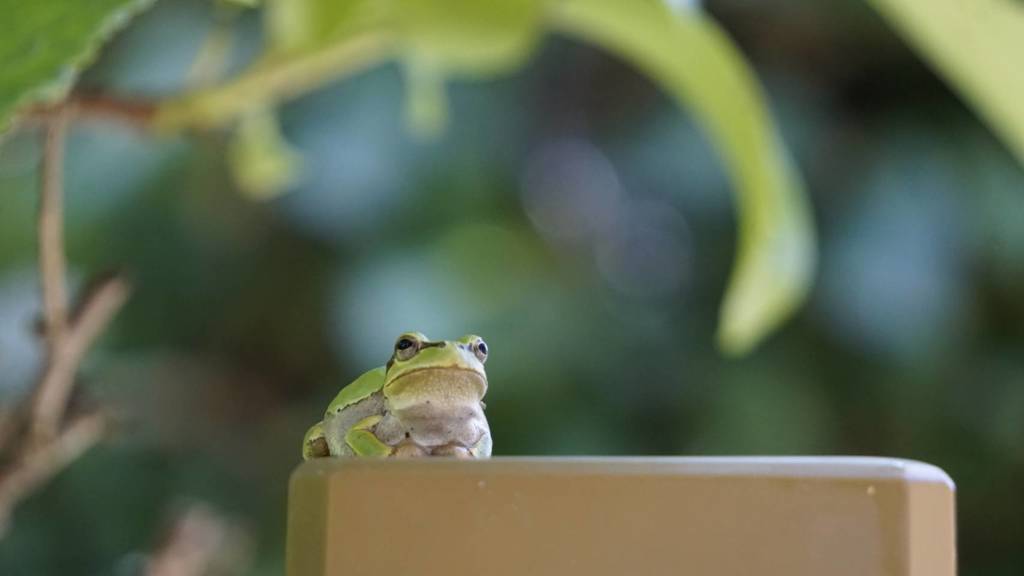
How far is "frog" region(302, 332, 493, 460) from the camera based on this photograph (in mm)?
284

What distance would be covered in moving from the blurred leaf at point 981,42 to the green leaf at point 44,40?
9.8 inches

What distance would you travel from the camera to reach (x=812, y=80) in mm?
1195

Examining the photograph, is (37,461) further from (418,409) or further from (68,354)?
(418,409)

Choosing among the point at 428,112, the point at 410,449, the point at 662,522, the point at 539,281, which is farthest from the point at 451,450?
the point at 539,281

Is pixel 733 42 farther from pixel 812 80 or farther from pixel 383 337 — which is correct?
pixel 383 337

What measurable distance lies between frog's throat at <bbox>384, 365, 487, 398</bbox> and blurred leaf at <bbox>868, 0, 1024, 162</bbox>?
17 cm

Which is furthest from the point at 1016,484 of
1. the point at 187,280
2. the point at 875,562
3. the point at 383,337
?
the point at 875,562

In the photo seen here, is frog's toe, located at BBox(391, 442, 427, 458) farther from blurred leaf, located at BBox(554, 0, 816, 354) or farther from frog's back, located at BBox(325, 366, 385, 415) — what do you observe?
blurred leaf, located at BBox(554, 0, 816, 354)

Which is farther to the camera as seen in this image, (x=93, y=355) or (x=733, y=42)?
(x=733, y=42)

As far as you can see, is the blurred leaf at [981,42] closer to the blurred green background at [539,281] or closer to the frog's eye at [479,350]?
the frog's eye at [479,350]

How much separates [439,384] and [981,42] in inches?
7.4

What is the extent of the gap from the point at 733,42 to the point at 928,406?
0.38m

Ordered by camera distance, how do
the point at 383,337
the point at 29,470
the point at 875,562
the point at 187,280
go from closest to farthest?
the point at 875,562 → the point at 29,470 → the point at 383,337 → the point at 187,280

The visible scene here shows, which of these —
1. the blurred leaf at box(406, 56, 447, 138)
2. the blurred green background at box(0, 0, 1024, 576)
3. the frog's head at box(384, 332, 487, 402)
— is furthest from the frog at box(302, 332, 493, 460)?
the blurred green background at box(0, 0, 1024, 576)
